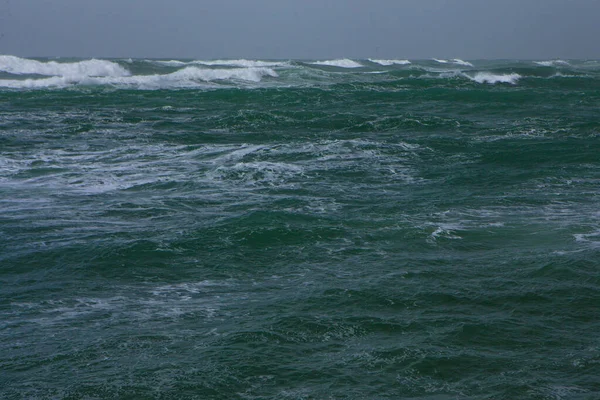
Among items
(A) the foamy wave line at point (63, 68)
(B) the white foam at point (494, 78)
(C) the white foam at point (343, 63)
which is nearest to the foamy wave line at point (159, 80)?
(A) the foamy wave line at point (63, 68)

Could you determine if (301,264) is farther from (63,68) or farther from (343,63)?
(343,63)

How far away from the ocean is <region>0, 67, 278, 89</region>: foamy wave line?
58.5 feet

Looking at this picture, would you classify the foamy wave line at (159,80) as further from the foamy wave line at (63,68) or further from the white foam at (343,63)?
the white foam at (343,63)

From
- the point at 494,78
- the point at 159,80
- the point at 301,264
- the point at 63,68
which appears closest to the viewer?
the point at 301,264

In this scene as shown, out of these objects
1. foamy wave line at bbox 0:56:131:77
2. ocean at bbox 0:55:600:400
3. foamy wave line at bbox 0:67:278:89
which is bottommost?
ocean at bbox 0:55:600:400

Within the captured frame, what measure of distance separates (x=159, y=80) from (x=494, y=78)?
1949 cm

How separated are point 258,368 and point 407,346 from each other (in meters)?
1.49

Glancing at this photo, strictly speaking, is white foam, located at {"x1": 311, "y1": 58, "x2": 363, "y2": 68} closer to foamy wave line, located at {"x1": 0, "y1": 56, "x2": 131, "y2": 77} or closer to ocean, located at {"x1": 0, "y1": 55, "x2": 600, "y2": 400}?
foamy wave line, located at {"x1": 0, "y1": 56, "x2": 131, "y2": 77}

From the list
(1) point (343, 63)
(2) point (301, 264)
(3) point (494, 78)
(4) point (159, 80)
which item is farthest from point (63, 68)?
(2) point (301, 264)

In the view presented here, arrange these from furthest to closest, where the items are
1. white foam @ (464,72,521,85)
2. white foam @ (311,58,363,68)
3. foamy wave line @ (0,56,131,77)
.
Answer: white foam @ (311,58,363,68), foamy wave line @ (0,56,131,77), white foam @ (464,72,521,85)

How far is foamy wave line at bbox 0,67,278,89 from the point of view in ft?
124

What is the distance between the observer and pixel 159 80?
134 feet

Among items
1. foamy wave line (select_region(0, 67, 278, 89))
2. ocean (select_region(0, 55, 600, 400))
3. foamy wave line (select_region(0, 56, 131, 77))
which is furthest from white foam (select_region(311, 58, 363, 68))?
ocean (select_region(0, 55, 600, 400))

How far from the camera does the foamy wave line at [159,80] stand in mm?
37812
